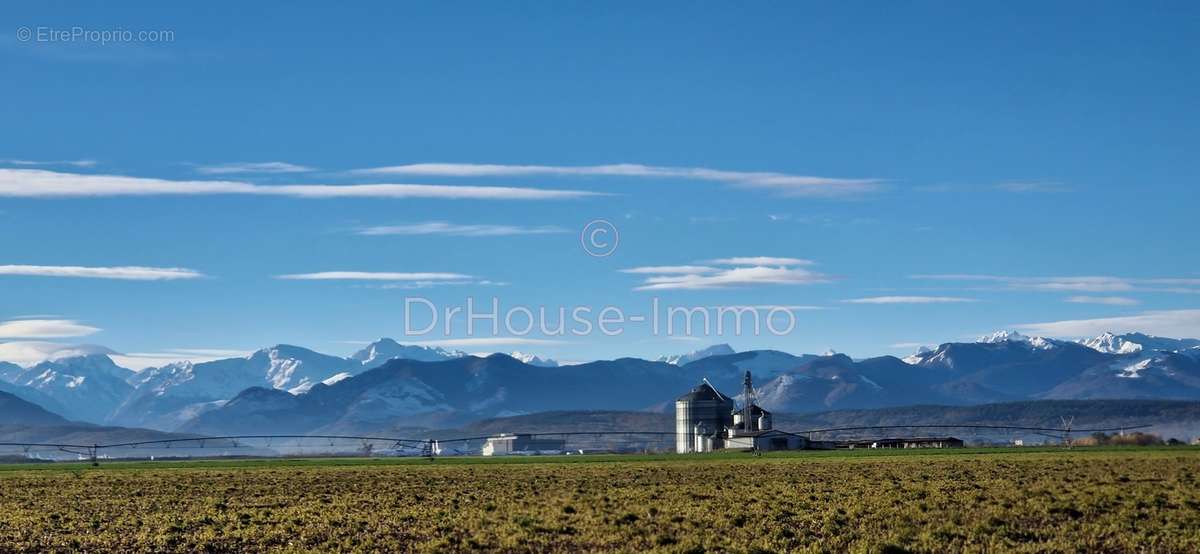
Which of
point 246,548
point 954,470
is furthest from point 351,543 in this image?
point 954,470

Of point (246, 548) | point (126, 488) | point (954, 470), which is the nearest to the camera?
point (246, 548)

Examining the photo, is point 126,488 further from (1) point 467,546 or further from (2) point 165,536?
(1) point 467,546

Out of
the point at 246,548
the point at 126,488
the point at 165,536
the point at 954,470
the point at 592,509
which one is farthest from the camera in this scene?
the point at 954,470

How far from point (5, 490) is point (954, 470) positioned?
175 feet

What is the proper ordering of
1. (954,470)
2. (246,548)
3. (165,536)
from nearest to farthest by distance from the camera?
(246,548) < (165,536) < (954,470)

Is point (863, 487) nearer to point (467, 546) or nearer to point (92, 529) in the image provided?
point (467, 546)

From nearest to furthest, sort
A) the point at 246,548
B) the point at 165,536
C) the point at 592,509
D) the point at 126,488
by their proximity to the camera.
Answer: the point at 246,548
the point at 165,536
the point at 592,509
the point at 126,488

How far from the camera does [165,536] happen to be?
153 feet

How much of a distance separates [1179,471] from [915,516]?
120ft

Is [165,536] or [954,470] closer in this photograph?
[165,536]

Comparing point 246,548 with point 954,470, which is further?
point 954,470

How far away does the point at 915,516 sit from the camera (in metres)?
49.4

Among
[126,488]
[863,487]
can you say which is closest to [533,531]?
[863,487]

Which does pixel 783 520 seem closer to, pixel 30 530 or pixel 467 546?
pixel 467 546
